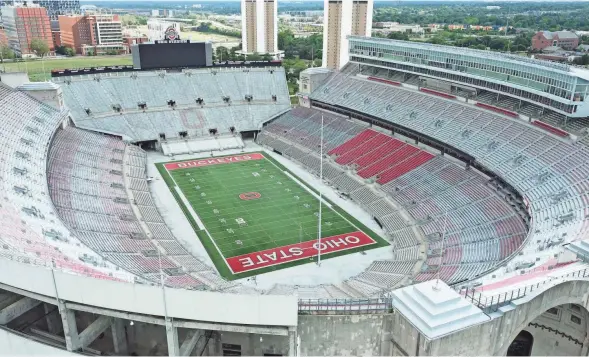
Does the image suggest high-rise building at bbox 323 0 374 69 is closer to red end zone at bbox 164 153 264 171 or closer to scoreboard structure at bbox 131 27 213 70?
scoreboard structure at bbox 131 27 213 70

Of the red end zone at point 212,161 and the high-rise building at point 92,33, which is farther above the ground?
the high-rise building at point 92,33

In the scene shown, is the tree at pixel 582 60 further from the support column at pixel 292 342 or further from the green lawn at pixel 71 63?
the support column at pixel 292 342

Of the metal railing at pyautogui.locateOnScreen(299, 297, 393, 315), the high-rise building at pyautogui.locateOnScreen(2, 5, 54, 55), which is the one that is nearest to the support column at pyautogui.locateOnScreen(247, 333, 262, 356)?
the metal railing at pyautogui.locateOnScreen(299, 297, 393, 315)

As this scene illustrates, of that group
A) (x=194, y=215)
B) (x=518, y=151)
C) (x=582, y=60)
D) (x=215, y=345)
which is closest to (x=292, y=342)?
(x=215, y=345)

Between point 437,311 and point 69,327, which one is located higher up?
point 437,311

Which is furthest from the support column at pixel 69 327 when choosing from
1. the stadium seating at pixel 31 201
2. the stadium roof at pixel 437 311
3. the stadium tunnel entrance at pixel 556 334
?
the stadium tunnel entrance at pixel 556 334

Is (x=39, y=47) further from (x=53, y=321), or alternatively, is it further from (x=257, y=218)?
(x=53, y=321)

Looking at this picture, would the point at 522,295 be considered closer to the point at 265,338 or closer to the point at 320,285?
the point at 265,338

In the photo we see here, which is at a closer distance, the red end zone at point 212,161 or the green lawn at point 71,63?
the red end zone at point 212,161
